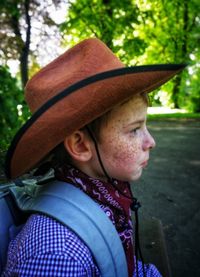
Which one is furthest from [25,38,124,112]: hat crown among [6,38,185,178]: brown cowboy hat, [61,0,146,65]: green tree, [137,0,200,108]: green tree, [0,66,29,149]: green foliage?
[137,0,200,108]: green tree

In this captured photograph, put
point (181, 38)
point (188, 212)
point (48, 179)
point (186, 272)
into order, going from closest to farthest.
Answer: point (48, 179) < point (186, 272) < point (188, 212) < point (181, 38)

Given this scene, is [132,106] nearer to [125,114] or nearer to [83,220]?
[125,114]

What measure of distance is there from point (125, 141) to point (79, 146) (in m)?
0.21

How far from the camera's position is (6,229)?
1.43m

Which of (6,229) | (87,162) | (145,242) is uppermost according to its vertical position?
(87,162)

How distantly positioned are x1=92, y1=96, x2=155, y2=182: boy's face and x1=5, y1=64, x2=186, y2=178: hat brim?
15 cm

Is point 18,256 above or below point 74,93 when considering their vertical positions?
below

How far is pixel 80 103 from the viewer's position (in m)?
1.20

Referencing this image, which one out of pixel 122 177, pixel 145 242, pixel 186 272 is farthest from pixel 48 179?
pixel 186 272

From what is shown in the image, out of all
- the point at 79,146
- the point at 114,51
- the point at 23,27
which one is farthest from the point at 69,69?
the point at 23,27

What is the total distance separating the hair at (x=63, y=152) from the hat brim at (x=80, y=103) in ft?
0.40

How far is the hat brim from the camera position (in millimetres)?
1169

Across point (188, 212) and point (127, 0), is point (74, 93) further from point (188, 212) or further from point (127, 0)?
point (127, 0)

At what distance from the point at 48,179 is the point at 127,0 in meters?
4.38
